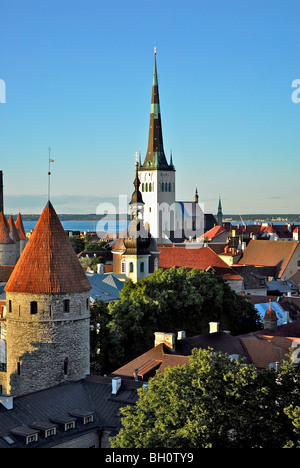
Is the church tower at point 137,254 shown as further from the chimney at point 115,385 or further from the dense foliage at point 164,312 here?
the chimney at point 115,385

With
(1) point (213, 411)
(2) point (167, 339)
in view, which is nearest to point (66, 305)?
(2) point (167, 339)

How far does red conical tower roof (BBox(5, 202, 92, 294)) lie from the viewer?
28.3m

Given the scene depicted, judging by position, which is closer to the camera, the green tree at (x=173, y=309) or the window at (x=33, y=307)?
the window at (x=33, y=307)

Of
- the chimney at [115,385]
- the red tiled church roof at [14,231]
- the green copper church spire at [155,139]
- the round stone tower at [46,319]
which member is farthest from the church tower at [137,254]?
the green copper church spire at [155,139]

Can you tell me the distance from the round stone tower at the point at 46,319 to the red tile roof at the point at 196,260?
37.8m

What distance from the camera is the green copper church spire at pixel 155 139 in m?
125

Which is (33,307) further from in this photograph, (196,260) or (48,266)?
(196,260)

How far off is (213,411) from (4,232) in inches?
2115

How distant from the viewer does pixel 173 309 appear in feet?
137

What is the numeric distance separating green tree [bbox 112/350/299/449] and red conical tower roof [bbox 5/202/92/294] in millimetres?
8953

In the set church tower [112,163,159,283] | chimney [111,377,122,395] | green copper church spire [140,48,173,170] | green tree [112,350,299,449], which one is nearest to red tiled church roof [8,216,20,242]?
church tower [112,163,159,283]
